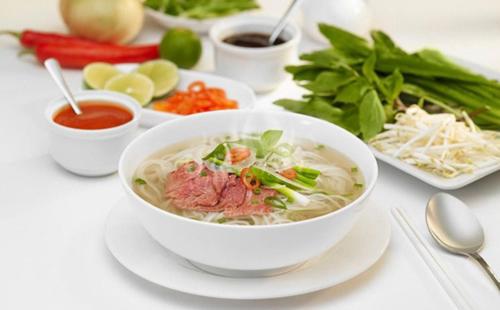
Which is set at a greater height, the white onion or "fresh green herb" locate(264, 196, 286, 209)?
"fresh green herb" locate(264, 196, 286, 209)

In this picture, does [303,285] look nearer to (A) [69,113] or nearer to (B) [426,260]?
(B) [426,260]

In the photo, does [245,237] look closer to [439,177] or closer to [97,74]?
[439,177]

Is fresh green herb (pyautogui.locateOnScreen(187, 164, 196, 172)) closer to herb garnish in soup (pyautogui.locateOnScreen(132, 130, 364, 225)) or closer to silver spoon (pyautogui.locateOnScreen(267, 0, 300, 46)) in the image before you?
herb garnish in soup (pyautogui.locateOnScreen(132, 130, 364, 225))

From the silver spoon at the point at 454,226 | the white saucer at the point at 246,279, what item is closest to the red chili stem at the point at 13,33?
the white saucer at the point at 246,279

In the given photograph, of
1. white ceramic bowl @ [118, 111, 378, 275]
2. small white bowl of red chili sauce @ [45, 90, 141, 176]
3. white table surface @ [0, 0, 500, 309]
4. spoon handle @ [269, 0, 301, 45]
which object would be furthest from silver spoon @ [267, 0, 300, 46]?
white ceramic bowl @ [118, 111, 378, 275]

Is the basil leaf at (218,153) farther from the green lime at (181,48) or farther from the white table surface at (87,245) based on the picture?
the green lime at (181,48)
